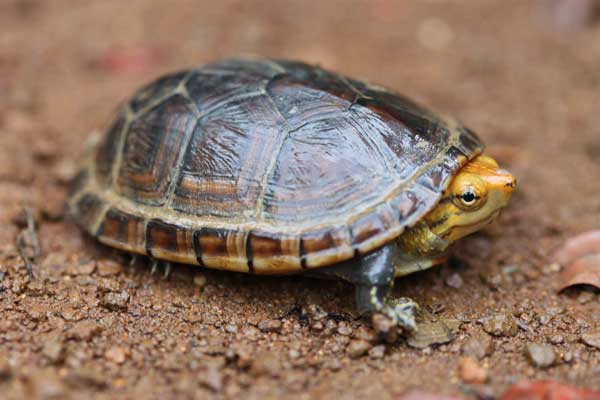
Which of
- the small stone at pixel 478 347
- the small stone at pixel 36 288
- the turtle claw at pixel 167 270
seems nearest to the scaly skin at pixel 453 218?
the small stone at pixel 478 347

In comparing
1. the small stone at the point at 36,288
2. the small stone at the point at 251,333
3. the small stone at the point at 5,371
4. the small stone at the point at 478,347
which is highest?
the small stone at the point at 478,347

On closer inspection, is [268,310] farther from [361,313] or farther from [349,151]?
[349,151]

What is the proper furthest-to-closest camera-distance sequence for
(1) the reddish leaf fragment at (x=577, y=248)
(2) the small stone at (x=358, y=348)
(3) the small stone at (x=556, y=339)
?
1. (1) the reddish leaf fragment at (x=577, y=248)
2. (3) the small stone at (x=556, y=339)
3. (2) the small stone at (x=358, y=348)

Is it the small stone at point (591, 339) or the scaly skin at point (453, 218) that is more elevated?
the scaly skin at point (453, 218)

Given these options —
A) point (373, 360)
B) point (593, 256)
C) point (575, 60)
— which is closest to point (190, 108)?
point (373, 360)

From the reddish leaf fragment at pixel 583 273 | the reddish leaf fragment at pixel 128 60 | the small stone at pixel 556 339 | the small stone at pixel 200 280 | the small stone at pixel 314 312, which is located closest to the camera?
the small stone at pixel 556 339

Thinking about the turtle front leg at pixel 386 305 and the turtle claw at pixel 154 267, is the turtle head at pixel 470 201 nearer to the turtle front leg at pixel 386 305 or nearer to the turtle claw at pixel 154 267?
the turtle front leg at pixel 386 305

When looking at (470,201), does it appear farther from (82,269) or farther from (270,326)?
(82,269)
